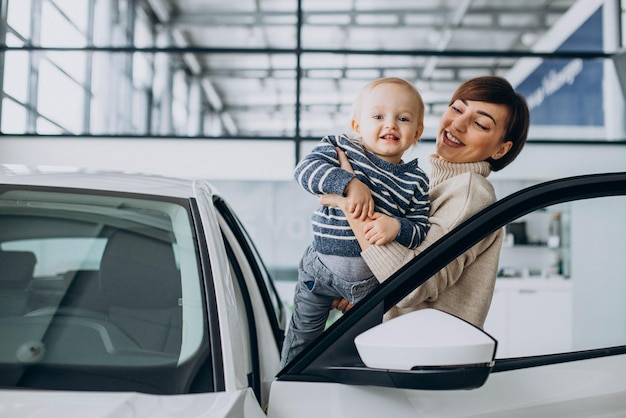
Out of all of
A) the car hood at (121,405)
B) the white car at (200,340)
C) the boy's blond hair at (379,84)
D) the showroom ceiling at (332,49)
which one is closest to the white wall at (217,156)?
the showroom ceiling at (332,49)

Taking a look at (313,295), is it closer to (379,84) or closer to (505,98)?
(379,84)

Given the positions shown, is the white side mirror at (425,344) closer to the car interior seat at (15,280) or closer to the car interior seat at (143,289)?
the car interior seat at (143,289)

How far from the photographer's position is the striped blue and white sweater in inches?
51.9

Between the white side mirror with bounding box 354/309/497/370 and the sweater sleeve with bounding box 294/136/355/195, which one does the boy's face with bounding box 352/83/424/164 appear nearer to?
the sweater sleeve with bounding box 294/136/355/195

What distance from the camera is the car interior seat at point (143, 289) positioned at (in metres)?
1.24

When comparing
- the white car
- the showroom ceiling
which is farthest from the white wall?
the white car

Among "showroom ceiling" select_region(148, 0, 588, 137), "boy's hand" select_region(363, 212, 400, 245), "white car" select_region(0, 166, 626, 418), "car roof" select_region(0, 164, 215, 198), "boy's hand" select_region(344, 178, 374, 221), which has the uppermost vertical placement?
"showroom ceiling" select_region(148, 0, 588, 137)

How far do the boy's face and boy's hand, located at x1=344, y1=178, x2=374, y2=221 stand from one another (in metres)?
0.13

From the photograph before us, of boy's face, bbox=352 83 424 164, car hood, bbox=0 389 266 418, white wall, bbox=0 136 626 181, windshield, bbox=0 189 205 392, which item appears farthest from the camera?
white wall, bbox=0 136 626 181

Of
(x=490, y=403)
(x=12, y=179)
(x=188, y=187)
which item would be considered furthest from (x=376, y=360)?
(x=12, y=179)

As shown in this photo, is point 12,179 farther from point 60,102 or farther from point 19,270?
point 60,102

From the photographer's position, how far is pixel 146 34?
7.66m

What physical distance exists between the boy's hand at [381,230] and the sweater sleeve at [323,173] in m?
0.09

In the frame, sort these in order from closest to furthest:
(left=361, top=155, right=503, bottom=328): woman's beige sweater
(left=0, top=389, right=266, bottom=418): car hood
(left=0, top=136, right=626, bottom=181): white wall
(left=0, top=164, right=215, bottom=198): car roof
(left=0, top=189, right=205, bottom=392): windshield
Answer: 1. (left=0, top=389, right=266, bottom=418): car hood
2. (left=0, top=189, right=205, bottom=392): windshield
3. (left=361, top=155, right=503, bottom=328): woman's beige sweater
4. (left=0, top=164, right=215, bottom=198): car roof
5. (left=0, top=136, right=626, bottom=181): white wall
